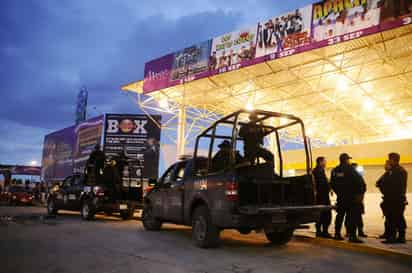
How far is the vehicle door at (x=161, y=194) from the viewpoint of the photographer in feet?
29.2

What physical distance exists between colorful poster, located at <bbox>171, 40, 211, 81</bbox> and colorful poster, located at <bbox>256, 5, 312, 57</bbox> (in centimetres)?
301

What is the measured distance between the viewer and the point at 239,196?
628cm

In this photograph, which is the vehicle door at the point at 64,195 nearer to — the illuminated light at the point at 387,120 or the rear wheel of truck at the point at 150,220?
the rear wheel of truck at the point at 150,220

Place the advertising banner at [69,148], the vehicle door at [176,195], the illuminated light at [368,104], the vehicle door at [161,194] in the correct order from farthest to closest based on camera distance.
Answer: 1. the advertising banner at [69,148]
2. the illuminated light at [368,104]
3. the vehicle door at [161,194]
4. the vehicle door at [176,195]

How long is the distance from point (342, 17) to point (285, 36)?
2.28 metres

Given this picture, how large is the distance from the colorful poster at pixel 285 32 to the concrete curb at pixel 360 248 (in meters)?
8.52

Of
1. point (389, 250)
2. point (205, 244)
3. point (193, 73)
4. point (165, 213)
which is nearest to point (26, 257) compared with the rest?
point (205, 244)

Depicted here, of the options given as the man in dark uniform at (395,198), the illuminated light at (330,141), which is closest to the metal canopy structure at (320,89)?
the illuminated light at (330,141)

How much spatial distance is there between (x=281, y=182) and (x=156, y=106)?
17704 mm

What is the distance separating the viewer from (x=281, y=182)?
6.97m

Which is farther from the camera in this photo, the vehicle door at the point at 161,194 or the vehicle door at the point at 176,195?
the vehicle door at the point at 161,194

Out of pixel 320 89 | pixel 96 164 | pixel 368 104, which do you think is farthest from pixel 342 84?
pixel 96 164

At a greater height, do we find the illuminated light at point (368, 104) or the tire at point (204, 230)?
the illuminated light at point (368, 104)

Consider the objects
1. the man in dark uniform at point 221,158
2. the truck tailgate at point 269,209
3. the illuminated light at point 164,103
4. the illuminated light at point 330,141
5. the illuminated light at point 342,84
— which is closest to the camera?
the truck tailgate at point 269,209
